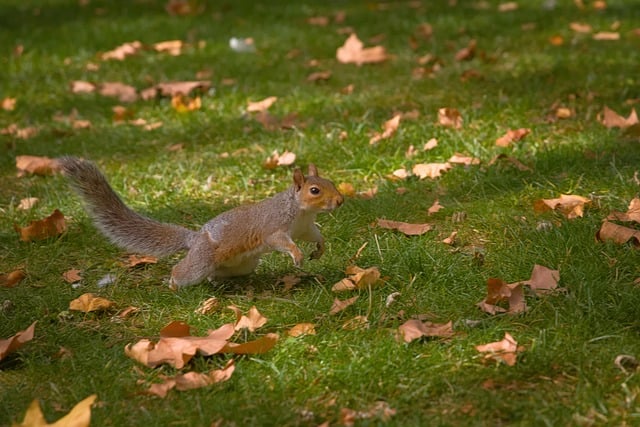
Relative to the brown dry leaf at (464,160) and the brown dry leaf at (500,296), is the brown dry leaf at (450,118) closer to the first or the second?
the brown dry leaf at (464,160)

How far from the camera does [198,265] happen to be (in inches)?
112

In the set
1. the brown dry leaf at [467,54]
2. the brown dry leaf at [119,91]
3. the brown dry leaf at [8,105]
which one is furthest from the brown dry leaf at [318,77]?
the brown dry leaf at [8,105]

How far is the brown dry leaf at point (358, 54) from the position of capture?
19.2ft

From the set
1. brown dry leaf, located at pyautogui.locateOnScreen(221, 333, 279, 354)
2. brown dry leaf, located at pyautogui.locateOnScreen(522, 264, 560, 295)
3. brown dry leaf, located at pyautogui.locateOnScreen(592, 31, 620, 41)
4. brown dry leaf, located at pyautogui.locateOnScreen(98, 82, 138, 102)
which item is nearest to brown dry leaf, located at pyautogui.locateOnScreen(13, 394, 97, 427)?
brown dry leaf, located at pyautogui.locateOnScreen(221, 333, 279, 354)

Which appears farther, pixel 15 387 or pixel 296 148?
pixel 296 148

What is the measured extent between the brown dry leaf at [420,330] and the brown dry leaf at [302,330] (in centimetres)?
25

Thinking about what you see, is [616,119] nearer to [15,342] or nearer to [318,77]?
[318,77]

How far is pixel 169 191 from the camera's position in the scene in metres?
3.93

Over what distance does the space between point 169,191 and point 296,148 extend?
2.25ft

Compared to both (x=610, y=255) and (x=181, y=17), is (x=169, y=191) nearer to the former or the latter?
(x=610, y=255)

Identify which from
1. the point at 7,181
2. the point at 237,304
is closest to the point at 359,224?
the point at 237,304

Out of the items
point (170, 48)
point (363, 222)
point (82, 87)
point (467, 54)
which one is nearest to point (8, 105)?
point (82, 87)

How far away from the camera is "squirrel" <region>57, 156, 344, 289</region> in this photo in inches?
109

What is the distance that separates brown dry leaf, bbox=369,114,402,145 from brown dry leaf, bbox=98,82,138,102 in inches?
71.1
